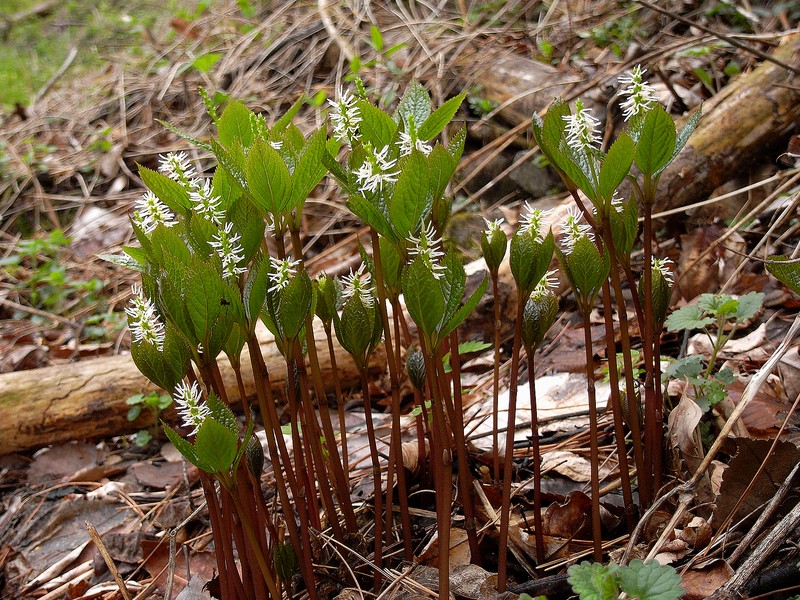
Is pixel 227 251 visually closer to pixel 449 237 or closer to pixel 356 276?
pixel 356 276

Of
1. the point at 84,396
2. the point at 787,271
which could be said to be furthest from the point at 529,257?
the point at 84,396

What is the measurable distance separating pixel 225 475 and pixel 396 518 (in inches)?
25.6

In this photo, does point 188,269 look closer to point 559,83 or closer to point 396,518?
point 396,518

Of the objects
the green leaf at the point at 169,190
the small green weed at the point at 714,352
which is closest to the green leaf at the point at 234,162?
the green leaf at the point at 169,190

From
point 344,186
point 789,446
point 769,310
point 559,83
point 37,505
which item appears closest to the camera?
point 344,186

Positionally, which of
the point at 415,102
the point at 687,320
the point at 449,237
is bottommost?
the point at 687,320

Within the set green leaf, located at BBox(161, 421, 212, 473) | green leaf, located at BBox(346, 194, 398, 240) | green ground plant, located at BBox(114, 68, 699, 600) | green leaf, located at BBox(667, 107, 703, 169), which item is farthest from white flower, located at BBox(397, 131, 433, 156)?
green leaf, located at BBox(161, 421, 212, 473)

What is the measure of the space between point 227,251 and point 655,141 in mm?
746

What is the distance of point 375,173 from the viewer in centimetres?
112

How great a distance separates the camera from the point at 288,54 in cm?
546

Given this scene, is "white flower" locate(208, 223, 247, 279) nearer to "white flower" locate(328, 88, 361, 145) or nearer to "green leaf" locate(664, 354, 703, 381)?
"white flower" locate(328, 88, 361, 145)

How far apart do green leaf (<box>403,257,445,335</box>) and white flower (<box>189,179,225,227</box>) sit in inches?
15.7

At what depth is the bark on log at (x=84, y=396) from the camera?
2709mm

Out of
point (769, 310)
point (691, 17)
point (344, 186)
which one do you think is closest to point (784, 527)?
point (344, 186)
